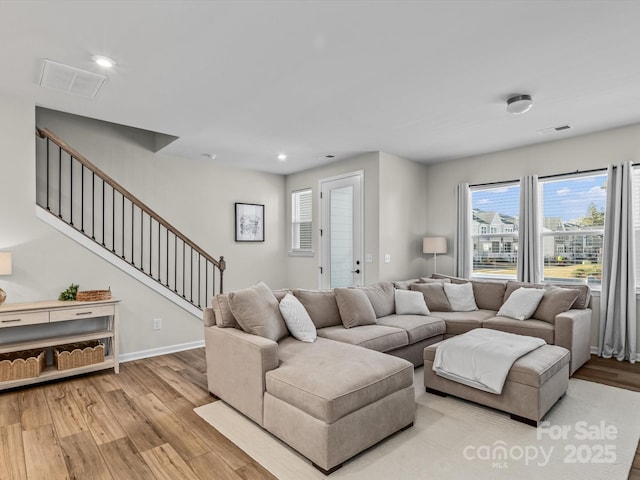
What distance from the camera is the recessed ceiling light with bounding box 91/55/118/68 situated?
8.39ft

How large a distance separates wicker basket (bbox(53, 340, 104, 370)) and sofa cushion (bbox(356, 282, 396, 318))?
2.79 meters

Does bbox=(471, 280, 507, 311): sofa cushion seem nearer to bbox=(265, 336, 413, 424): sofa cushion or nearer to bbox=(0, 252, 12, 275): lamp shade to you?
bbox=(265, 336, 413, 424): sofa cushion

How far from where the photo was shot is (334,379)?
2.25 meters

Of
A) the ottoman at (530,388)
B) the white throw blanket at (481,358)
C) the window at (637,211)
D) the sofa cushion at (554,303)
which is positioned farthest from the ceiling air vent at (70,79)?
the window at (637,211)

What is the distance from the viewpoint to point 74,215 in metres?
4.49

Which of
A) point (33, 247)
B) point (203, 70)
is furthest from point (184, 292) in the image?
point (203, 70)

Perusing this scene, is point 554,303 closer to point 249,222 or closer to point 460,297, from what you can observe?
point 460,297

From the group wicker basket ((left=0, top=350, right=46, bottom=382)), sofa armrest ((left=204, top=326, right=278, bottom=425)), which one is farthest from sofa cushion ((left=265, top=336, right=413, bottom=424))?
wicker basket ((left=0, top=350, right=46, bottom=382))

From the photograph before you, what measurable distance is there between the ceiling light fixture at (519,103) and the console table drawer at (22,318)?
4.60 m

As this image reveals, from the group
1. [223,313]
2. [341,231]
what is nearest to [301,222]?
[341,231]

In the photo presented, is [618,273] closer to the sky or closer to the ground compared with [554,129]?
closer to the ground

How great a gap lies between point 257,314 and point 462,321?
2.48 meters

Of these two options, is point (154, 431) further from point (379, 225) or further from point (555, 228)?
point (555, 228)

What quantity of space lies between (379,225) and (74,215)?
12.7 ft
